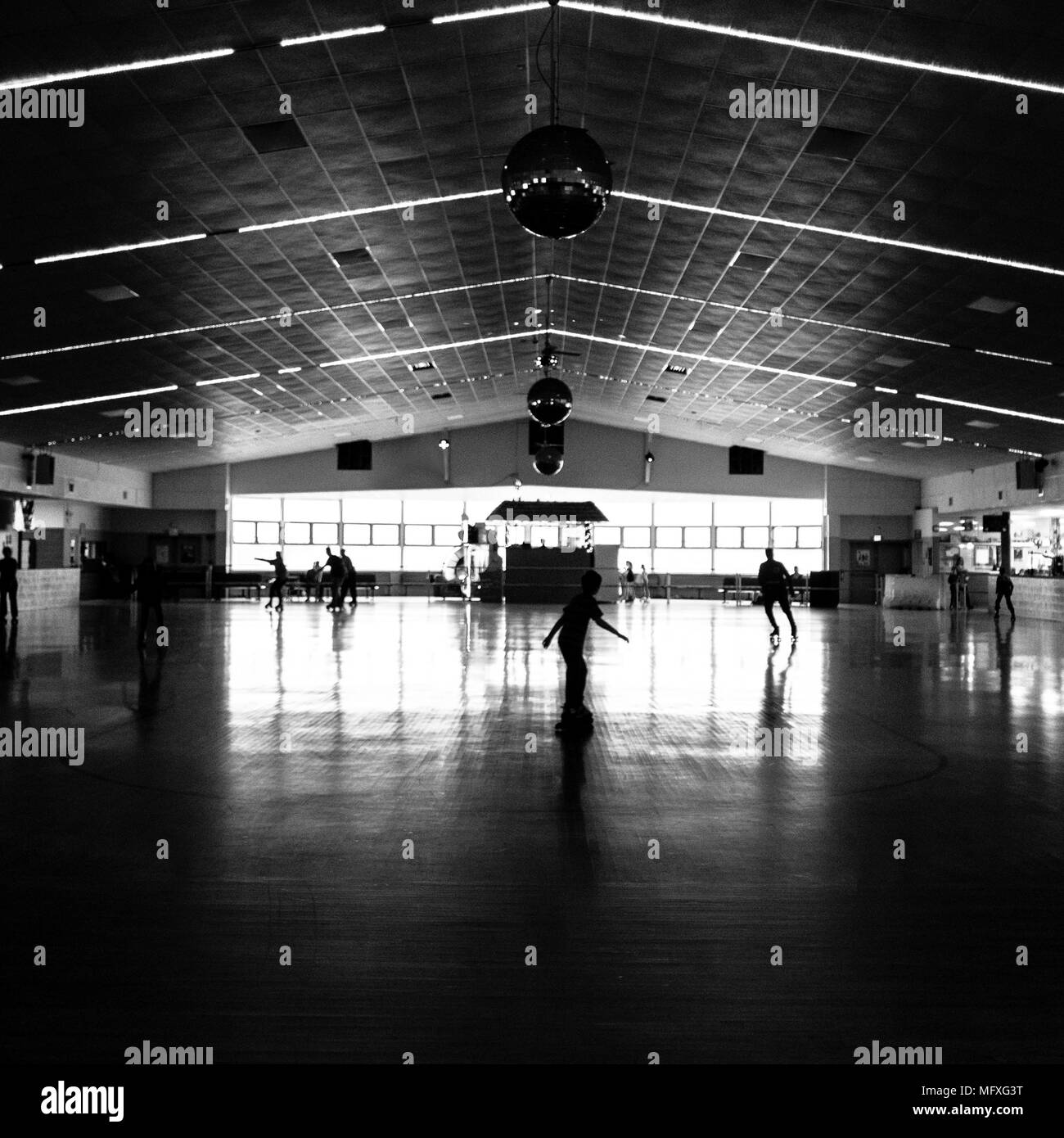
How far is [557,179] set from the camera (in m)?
5.91

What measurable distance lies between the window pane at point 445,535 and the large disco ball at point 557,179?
121 ft

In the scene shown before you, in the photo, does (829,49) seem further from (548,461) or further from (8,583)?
(8,583)

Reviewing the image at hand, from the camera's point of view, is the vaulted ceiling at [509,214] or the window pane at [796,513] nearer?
the vaulted ceiling at [509,214]

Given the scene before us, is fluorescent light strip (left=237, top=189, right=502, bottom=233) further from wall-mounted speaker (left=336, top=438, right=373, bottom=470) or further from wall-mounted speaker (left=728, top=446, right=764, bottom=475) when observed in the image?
wall-mounted speaker (left=728, top=446, right=764, bottom=475)

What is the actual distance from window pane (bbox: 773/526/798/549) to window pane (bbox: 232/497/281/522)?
19.5m

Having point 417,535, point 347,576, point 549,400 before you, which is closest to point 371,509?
point 417,535

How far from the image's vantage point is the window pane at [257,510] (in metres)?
41.1

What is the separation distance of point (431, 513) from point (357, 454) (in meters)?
5.68

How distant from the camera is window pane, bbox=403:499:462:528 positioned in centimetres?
4266

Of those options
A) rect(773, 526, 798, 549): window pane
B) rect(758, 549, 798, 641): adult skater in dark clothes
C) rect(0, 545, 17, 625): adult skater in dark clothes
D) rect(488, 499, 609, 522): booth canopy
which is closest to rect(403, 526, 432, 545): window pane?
rect(488, 499, 609, 522): booth canopy

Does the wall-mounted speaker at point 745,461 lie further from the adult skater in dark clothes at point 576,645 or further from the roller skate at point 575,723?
the roller skate at point 575,723

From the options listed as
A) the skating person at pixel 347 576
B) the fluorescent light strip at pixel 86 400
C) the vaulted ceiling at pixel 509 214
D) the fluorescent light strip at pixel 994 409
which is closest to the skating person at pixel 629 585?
the vaulted ceiling at pixel 509 214

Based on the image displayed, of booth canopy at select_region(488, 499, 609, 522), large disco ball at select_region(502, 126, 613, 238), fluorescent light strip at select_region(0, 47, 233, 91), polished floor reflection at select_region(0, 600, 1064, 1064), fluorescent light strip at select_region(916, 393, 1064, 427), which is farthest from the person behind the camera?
booth canopy at select_region(488, 499, 609, 522)
